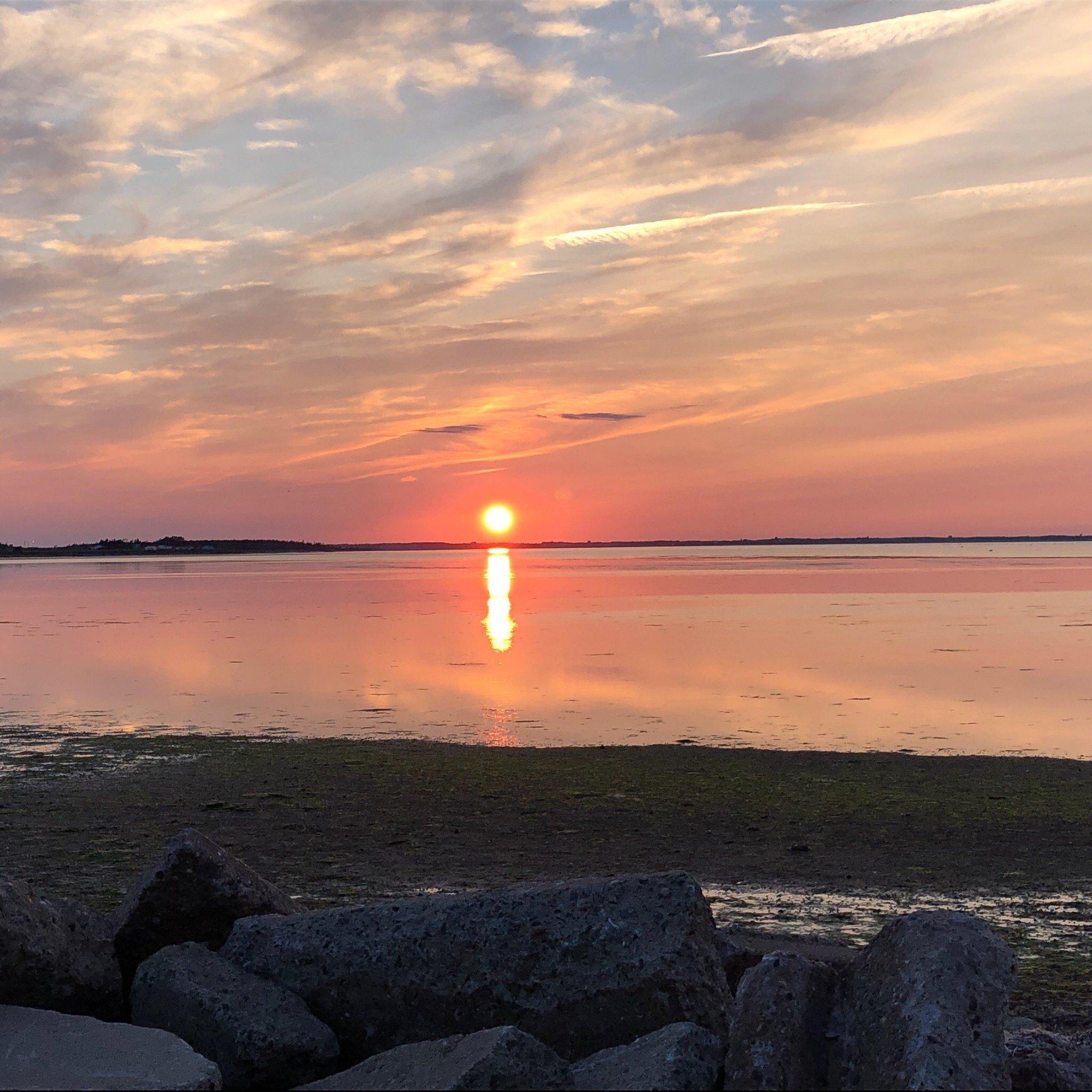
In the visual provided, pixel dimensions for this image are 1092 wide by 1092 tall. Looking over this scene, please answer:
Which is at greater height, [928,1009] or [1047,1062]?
[928,1009]

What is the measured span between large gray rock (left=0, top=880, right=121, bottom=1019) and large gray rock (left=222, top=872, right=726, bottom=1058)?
93cm

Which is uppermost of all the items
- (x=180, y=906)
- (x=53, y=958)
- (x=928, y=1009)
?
(x=928, y=1009)

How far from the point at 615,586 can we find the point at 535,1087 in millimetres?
71323

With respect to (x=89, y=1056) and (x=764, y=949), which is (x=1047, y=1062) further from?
(x=89, y=1056)

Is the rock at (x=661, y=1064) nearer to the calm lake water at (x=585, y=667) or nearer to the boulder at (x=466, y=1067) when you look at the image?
the boulder at (x=466, y=1067)

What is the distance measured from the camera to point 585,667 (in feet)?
96.8

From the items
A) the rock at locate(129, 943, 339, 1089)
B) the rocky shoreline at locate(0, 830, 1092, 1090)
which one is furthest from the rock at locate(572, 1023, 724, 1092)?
the rock at locate(129, 943, 339, 1089)

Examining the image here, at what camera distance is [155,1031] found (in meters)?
5.78

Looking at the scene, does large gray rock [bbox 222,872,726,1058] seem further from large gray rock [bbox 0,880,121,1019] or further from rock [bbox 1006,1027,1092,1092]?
rock [bbox 1006,1027,1092,1092]

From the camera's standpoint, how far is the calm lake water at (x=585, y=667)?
67.5 ft

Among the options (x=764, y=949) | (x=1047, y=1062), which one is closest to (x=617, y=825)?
(x=764, y=949)

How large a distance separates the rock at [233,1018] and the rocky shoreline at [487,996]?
12 mm

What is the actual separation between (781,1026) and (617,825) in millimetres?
7651

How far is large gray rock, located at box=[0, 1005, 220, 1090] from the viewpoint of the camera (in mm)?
5223
